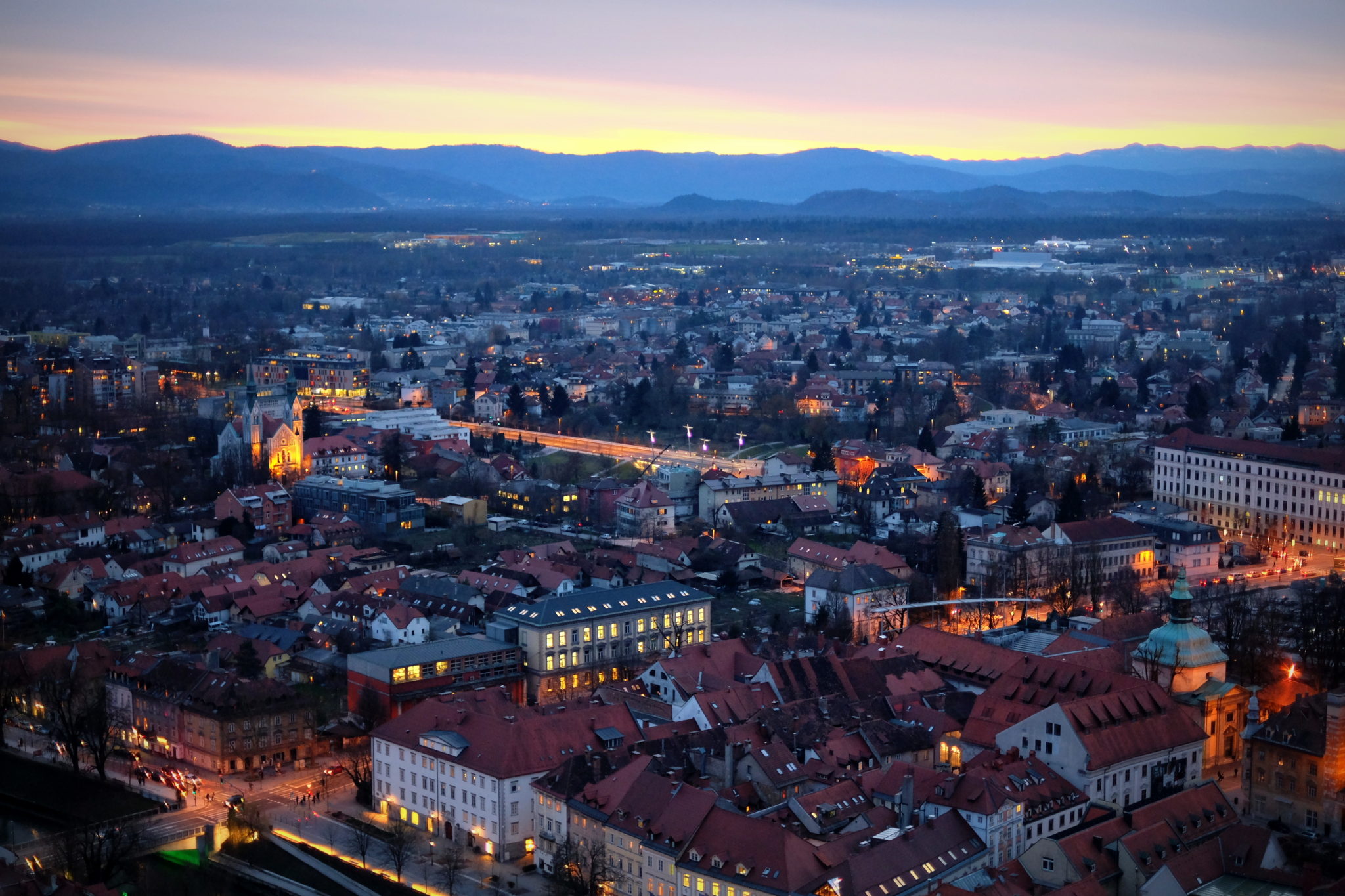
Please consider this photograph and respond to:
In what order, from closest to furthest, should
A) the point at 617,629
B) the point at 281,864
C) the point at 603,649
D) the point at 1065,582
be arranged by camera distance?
the point at 281,864, the point at 603,649, the point at 617,629, the point at 1065,582

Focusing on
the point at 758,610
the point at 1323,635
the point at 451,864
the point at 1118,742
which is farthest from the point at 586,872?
the point at 1323,635

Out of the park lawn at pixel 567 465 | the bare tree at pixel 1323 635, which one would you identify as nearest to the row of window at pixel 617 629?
the bare tree at pixel 1323 635

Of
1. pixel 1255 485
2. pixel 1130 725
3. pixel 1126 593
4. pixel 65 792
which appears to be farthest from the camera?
pixel 1255 485

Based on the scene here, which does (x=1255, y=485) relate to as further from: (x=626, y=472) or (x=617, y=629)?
(x=617, y=629)

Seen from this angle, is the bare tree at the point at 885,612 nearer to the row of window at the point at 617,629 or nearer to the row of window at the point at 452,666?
→ the row of window at the point at 617,629

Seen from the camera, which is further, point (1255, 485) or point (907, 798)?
point (1255, 485)
